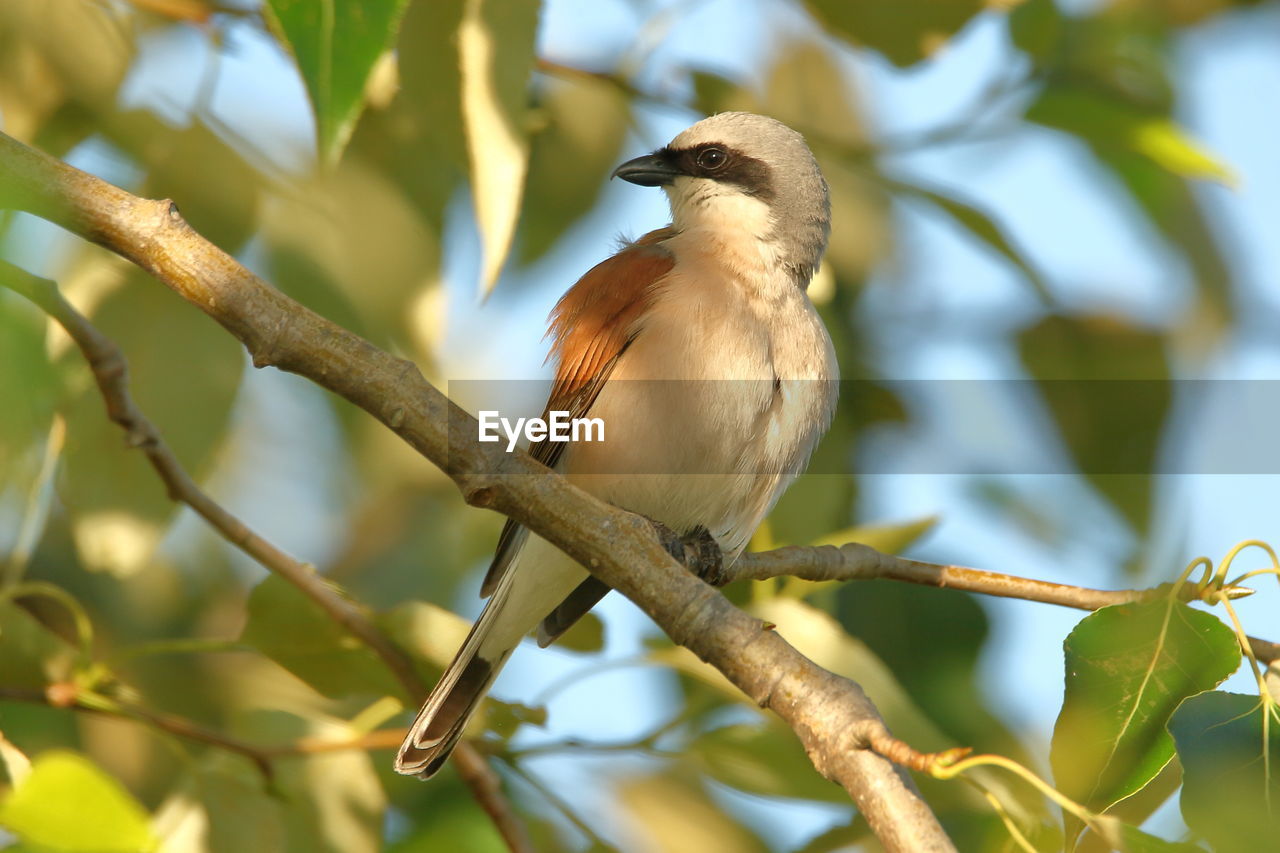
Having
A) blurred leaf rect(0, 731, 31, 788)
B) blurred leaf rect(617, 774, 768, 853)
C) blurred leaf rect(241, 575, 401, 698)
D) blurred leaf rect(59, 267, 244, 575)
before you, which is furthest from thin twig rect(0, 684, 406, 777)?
blurred leaf rect(617, 774, 768, 853)

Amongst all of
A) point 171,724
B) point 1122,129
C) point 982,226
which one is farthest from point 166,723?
point 1122,129

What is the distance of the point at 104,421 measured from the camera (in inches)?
107

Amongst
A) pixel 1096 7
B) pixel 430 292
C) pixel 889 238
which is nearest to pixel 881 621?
pixel 889 238

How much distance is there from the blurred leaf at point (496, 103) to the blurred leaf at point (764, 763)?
109 centimetres

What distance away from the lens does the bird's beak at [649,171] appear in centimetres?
353

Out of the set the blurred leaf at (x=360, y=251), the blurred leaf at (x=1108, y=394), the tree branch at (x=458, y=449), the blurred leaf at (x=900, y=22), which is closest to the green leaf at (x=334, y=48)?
the tree branch at (x=458, y=449)

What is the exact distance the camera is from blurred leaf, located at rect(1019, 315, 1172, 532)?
388cm

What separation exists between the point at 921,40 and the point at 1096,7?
1.52 meters

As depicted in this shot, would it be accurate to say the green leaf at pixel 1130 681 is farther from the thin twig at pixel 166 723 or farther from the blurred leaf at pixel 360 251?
the blurred leaf at pixel 360 251

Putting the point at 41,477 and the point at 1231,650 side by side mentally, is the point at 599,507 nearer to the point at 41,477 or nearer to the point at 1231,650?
the point at 1231,650

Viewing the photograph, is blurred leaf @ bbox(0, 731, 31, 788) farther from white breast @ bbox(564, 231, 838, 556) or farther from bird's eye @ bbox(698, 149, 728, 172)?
bird's eye @ bbox(698, 149, 728, 172)

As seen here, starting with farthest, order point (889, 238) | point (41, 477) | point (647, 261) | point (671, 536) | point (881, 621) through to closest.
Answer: point (889, 238)
point (881, 621)
point (647, 261)
point (671, 536)
point (41, 477)

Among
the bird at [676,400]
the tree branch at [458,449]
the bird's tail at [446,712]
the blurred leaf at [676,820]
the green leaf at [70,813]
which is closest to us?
the green leaf at [70,813]

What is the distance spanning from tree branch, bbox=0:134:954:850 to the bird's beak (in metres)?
1.89
